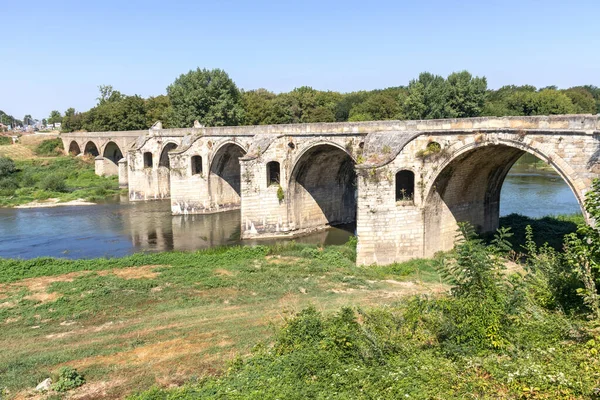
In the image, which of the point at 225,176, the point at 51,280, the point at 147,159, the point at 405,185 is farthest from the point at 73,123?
the point at 405,185

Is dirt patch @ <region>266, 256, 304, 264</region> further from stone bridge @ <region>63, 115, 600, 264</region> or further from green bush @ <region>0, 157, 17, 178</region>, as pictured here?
green bush @ <region>0, 157, 17, 178</region>

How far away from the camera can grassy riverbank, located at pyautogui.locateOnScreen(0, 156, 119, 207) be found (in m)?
41.0

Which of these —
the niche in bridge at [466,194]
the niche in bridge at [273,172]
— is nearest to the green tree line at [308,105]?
the niche in bridge at [273,172]

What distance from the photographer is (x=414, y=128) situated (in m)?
18.8

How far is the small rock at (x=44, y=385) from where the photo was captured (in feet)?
31.5

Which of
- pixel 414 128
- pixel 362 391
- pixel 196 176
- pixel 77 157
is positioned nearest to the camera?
pixel 362 391

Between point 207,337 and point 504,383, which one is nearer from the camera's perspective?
point 504,383

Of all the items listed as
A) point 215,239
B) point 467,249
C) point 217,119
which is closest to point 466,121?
point 467,249

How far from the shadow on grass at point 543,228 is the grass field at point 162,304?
5280mm

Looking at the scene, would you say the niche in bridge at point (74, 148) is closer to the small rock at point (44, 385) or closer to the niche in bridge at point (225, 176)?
the niche in bridge at point (225, 176)

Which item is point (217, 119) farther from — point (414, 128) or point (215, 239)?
point (414, 128)

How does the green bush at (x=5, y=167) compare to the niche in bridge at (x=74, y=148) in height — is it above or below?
below

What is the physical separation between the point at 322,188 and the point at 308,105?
113ft

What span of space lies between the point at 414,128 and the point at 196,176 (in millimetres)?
18584
